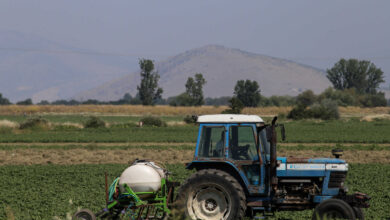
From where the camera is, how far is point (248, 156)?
33.6 ft

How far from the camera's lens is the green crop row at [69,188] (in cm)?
1246

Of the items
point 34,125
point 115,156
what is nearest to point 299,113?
point 34,125

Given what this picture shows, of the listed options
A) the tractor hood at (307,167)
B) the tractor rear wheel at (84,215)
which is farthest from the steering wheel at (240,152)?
the tractor rear wheel at (84,215)

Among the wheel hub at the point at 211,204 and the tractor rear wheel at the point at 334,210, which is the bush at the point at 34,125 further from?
the tractor rear wheel at the point at 334,210

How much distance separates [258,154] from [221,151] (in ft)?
2.64

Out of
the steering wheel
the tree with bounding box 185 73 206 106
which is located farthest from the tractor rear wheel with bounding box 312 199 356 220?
the tree with bounding box 185 73 206 106

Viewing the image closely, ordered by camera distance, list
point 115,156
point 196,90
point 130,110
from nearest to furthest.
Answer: point 115,156 < point 130,110 < point 196,90

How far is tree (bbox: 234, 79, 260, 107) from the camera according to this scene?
10876cm

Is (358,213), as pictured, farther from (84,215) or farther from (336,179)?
(84,215)

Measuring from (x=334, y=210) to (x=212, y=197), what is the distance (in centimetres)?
256

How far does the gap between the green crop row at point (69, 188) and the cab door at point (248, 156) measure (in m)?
2.05

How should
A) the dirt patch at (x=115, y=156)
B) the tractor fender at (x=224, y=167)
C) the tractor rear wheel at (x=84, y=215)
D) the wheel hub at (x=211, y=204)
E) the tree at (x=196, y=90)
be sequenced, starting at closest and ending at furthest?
the wheel hub at (x=211, y=204) → the tractor fender at (x=224, y=167) → the tractor rear wheel at (x=84, y=215) → the dirt patch at (x=115, y=156) → the tree at (x=196, y=90)

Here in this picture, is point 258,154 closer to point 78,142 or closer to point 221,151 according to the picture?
point 221,151

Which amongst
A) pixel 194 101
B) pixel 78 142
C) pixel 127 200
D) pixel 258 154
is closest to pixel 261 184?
pixel 258 154
